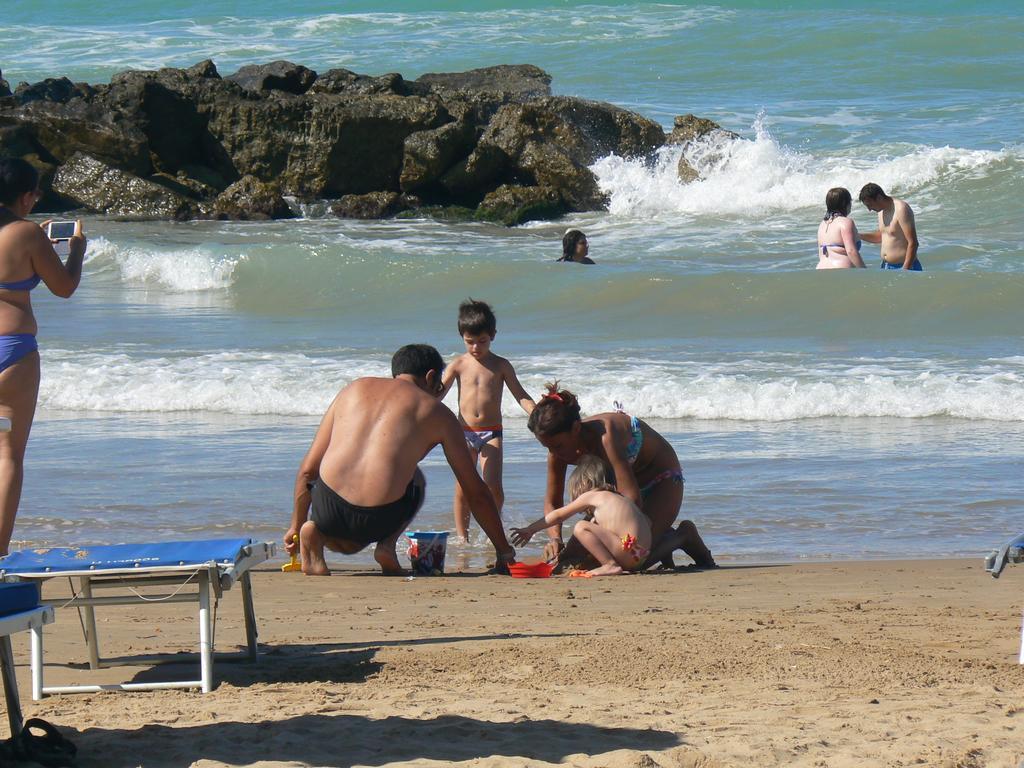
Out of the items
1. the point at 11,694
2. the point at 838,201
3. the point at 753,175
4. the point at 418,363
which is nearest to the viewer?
the point at 11,694

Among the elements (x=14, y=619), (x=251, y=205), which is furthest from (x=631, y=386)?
(x=251, y=205)

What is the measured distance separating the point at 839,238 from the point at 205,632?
28.8 feet

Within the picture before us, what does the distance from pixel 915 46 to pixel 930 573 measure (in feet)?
95.2

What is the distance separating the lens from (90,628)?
166 inches

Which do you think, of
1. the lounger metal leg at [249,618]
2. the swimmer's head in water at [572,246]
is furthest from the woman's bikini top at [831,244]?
the lounger metal leg at [249,618]

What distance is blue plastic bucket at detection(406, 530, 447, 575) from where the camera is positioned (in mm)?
5895

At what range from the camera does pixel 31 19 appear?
4194 centimetres

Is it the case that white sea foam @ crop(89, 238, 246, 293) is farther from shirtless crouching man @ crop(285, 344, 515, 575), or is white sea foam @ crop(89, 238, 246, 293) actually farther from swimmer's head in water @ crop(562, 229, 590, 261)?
shirtless crouching man @ crop(285, 344, 515, 575)

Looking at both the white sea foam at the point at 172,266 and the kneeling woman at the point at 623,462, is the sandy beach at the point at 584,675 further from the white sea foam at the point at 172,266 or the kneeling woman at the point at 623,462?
the white sea foam at the point at 172,266

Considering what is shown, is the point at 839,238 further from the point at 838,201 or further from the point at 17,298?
the point at 17,298

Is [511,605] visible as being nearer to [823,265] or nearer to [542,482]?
[542,482]

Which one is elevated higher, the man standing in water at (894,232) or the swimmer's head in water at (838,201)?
the swimmer's head in water at (838,201)

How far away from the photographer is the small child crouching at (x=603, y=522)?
19.0 ft

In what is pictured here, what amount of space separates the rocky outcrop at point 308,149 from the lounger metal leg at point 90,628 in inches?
659
